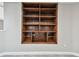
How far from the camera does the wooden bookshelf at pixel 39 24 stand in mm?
4301

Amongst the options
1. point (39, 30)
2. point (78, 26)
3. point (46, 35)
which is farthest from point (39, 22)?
point (78, 26)

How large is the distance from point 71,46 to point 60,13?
45.3 inches

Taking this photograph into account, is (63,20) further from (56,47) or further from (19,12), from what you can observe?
(19,12)

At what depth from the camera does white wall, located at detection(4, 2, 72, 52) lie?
3988 millimetres

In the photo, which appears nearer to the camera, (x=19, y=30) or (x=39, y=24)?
(x=19, y=30)

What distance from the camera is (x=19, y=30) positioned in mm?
3998

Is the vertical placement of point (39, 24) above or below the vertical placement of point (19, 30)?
above

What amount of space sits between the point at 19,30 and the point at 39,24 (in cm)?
74

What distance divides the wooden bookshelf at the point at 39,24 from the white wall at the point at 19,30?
0.32m

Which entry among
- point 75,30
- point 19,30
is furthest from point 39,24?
point 75,30

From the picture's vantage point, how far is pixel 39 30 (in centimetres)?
438

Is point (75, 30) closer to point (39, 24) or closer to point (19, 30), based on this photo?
point (39, 24)

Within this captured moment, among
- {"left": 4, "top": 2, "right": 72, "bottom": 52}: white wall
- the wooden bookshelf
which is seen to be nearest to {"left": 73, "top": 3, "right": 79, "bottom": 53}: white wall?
{"left": 4, "top": 2, "right": 72, "bottom": 52}: white wall

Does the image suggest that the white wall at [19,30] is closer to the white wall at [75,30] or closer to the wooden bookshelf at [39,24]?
the white wall at [75,30]
